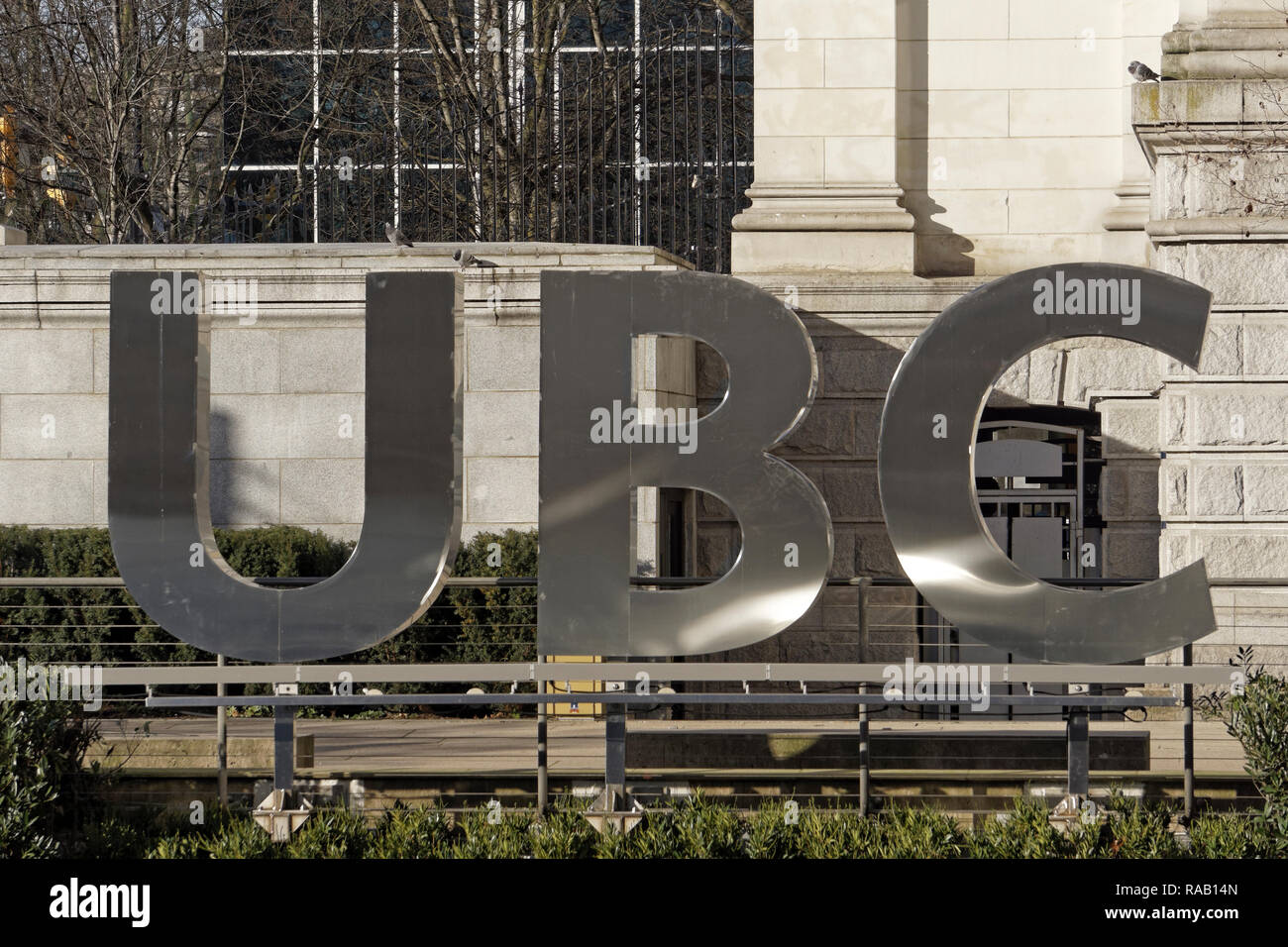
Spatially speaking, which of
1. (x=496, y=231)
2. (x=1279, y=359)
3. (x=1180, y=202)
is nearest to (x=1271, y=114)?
(x=1180, y=202)

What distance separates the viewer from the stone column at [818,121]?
637 inches

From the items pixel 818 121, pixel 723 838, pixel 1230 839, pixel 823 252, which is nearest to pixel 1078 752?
pixel 1230 839

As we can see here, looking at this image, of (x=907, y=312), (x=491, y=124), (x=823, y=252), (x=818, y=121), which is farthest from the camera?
(x=491, y=124)

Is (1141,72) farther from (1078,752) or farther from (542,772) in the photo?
(542,772)

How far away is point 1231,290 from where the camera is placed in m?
13.4

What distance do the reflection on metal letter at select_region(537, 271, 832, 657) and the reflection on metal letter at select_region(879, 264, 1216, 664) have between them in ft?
2.10

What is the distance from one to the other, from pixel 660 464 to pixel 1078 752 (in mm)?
3143

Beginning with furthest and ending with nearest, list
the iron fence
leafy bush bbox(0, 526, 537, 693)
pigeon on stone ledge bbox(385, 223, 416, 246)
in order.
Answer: the iron fence, pigeon on stone ledge bbox(385, 223, 416, 246), leafy bush bbox(0, 526, 537, 693)

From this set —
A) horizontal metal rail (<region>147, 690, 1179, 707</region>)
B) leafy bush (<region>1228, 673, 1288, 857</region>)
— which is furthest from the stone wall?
leafy bush (<region>1228, 673, 1288, 857</region>)

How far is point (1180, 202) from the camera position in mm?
13438

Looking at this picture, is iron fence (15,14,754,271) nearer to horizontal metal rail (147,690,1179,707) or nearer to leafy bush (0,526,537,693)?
leafy bush (0,526,537,693)

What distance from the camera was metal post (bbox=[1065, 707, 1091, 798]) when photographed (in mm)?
9586

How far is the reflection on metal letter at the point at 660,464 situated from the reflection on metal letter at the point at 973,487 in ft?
2.10
